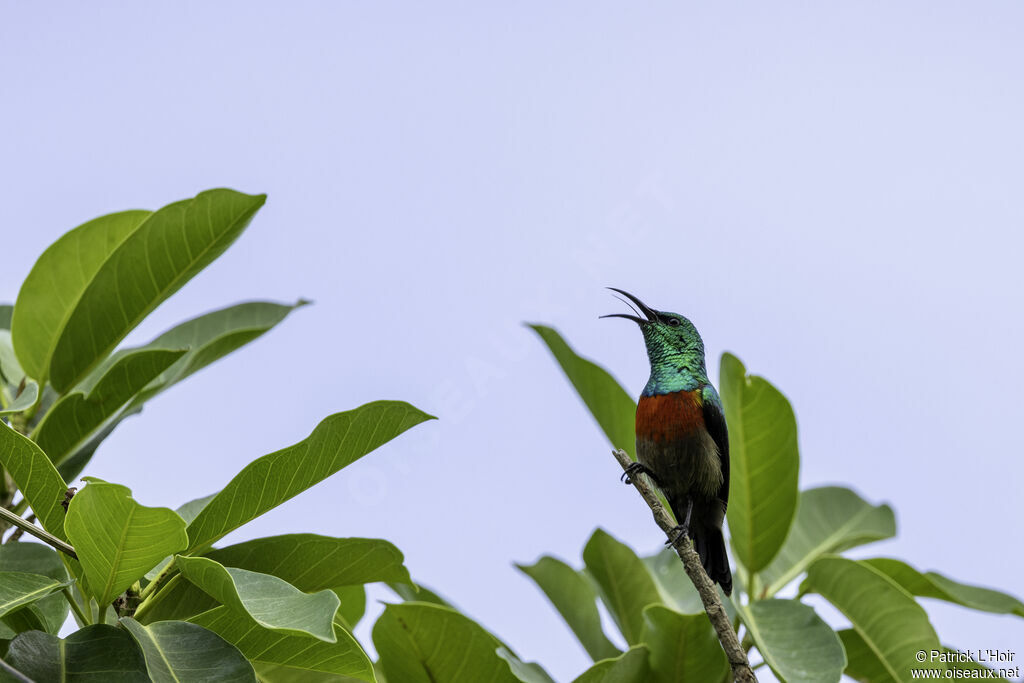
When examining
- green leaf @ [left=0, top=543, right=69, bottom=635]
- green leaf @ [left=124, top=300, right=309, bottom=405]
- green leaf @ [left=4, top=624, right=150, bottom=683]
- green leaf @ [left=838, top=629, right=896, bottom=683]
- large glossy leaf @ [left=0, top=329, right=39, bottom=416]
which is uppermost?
green leaf @ [left=124, top=300, right=309, bottom=405]

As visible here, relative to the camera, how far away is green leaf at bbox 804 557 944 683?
9.43 feet

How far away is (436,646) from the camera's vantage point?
8.18ft

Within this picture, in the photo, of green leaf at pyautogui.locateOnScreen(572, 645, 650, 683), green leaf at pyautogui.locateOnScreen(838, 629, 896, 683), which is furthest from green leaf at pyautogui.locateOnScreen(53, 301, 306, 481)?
green leaf at pyautogui.locateOnScreen(838, 629, 896, 683)

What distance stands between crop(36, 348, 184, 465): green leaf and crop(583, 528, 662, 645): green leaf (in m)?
1.56

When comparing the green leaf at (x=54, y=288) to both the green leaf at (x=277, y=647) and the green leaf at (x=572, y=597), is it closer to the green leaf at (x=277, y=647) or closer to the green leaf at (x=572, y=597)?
the green leaf at (x=277, y=647)

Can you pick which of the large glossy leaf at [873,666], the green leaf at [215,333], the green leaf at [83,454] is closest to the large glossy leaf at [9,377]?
the green leaf at [83,454]

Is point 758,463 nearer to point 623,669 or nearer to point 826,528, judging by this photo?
point 826,528

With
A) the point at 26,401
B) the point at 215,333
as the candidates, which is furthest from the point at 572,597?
the point at 26,401

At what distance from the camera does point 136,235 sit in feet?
8.95

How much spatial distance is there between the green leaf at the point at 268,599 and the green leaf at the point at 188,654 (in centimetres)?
13

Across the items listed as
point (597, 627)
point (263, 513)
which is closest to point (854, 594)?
point (597, 627)

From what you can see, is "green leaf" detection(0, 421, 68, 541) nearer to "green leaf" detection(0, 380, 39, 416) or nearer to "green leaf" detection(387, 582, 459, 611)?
"green leaf" detection(0, 380, 39, 416)

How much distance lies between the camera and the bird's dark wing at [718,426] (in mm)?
2869

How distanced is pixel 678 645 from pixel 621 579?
2.03 ft
